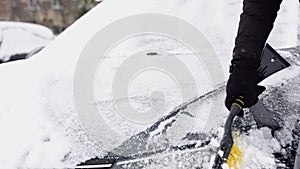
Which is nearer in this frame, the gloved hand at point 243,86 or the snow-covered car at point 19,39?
the gloved hand at point 243,86

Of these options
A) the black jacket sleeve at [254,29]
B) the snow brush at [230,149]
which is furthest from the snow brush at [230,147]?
the black jacket sleeve at [254,29]

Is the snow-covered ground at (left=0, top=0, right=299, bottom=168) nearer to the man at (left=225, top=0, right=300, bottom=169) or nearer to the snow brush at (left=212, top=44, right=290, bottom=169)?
the snow brush at (left=212, top=44, right=290, bottom=169)

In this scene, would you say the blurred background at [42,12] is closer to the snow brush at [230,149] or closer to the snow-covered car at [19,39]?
the snow-covered car at [19,39]

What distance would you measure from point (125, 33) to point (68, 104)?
0.63m

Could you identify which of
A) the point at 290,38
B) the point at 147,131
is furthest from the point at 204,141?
the point at 290,38

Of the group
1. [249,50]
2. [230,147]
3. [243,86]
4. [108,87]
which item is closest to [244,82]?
[243,86]

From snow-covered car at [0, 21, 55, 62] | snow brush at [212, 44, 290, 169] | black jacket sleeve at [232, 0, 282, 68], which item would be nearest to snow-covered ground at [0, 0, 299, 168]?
snow brush at [212, 44, 290, 169]

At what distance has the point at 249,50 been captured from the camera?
1491 millimetres

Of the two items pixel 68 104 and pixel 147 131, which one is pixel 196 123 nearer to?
pixel 147 131

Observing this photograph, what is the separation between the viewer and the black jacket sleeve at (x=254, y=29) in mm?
1493

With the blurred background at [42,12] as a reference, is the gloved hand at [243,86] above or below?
above

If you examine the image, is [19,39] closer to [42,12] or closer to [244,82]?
[244,82]

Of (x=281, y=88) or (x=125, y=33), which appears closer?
(x=281, y=88)

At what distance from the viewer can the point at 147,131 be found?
171 cm
